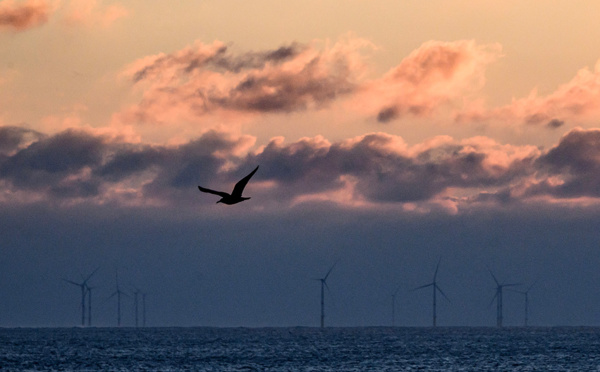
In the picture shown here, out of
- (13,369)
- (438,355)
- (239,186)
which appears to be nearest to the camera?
(239,186)

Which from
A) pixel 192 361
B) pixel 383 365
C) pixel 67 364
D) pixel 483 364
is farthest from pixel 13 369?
pixel 483 364

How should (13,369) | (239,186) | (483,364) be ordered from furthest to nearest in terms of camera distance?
1. (483,364)
2. (13,369)
3. (239,186)

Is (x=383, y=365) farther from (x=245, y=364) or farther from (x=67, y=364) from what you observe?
(x=67, y=364)

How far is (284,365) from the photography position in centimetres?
14750

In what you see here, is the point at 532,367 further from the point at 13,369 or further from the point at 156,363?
the point at 13,369

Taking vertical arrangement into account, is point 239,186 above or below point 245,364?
above

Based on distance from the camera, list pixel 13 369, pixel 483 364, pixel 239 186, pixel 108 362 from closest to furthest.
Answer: pixel 239 186 → pixel 13 369 → pixel 483 364 → pixel 108 362

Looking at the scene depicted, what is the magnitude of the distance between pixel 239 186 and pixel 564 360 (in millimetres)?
125333

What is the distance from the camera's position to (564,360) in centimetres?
16150

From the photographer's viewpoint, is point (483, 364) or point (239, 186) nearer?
point (239, 186)

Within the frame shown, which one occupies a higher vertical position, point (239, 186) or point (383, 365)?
point (239, 186)

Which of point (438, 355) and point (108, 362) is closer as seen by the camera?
point (108, 362)

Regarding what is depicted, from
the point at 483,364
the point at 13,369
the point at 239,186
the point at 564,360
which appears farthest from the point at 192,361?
the point at 239,186

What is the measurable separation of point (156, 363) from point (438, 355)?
52259 mm
